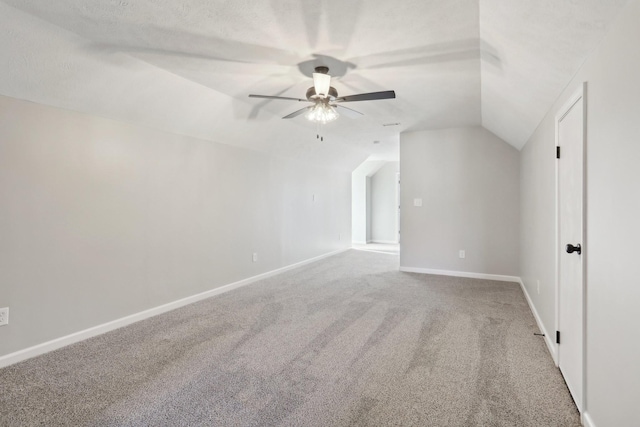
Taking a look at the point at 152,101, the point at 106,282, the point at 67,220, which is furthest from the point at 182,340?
the point at 152,101

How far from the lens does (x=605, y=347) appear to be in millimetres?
1482

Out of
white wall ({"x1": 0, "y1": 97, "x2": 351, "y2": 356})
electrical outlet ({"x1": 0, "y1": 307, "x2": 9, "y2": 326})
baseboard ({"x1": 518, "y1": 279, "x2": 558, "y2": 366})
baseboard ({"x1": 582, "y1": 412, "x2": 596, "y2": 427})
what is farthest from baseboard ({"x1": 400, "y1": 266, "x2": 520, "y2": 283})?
electrical outlet ({"x1": 0, "y1": 307, "x2": 9, "y2": 326})

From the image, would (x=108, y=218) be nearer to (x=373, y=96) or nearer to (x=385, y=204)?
(x=373, y=96)

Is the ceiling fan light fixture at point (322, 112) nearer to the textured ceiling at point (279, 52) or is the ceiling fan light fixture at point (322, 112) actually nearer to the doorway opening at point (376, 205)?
the textured ceiling at point (279, 52)

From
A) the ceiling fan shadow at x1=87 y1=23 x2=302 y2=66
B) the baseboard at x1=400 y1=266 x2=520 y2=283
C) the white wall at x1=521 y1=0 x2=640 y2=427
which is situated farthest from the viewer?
the baseboard at x1=400 y1=266 x2=520 y2=283

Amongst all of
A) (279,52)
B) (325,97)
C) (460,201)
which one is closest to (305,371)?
(325,97)

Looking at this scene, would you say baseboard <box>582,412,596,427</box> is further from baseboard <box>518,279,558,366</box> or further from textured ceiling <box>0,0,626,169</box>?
textured ceiling <box>0,0,626,169</box>

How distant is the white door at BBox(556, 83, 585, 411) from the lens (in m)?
A: 1.83

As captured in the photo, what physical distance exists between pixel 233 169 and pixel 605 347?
13.7ft

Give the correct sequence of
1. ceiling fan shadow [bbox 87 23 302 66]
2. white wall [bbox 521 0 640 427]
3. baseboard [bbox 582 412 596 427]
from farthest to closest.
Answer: ceiling fan shadow [bbox 87 23 302 66] → baseboard [bbox 582 412 596 427] → white wall [bbox 521 0 640 427]

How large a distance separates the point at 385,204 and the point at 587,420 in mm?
8242

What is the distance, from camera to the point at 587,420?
1.67m

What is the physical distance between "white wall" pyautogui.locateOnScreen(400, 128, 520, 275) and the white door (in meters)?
2.75

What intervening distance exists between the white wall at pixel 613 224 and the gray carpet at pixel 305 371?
0.53 m
